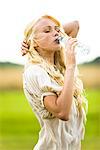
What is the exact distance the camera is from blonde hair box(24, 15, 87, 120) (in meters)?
2.32

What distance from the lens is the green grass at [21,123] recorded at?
5730mm

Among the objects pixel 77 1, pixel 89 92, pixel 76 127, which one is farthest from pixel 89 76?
pixel 76 127

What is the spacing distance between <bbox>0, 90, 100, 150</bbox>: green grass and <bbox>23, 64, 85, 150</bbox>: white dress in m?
3.12

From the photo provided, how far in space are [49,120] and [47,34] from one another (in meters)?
0.31

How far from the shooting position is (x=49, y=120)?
230 cm

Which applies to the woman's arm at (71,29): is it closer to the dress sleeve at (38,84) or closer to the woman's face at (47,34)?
the woman's face at (47,34)

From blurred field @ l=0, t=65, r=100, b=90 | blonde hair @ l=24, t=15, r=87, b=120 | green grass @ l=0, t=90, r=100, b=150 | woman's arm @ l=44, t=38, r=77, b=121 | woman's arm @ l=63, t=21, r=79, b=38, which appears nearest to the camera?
woman's arm @ l=44, t=38, r=77, b=121

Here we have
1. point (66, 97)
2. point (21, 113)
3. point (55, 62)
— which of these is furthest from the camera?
point (21, 113)

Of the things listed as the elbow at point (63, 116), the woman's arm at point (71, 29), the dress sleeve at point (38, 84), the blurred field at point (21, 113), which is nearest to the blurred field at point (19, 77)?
the blurred field at point (21, 113)

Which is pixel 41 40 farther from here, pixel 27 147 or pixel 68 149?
pixel 27 147

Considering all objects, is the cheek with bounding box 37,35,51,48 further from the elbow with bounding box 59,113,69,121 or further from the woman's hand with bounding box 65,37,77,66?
the elbow with bounding box 59,113,69,121

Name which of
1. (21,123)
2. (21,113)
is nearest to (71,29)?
(21,113)

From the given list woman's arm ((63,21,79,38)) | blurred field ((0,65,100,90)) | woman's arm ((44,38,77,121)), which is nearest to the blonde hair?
woman's arm ((44,38,77,121))

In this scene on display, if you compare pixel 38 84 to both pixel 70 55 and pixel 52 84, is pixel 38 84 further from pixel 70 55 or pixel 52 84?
pixel 70 55
